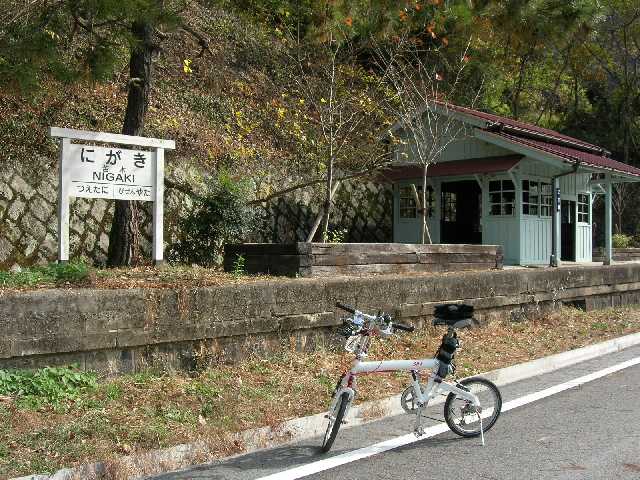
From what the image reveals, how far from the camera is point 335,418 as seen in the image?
17.1ft

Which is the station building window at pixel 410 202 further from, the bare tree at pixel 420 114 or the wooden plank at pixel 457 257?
the wooden plank at pixel 457 257

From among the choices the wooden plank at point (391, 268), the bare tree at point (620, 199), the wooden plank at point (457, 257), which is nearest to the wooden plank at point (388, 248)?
the wooden plank at point (457, 257)

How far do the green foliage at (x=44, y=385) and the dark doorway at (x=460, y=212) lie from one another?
47.3 feet

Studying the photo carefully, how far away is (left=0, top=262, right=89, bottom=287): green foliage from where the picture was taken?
667 cm

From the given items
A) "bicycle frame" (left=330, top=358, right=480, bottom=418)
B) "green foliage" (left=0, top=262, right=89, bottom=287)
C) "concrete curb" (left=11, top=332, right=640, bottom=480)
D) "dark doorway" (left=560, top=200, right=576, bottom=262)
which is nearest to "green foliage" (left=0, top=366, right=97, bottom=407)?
"green foliage" (left=0, top=262, right=89, bottom=287)

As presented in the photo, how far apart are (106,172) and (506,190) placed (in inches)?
475

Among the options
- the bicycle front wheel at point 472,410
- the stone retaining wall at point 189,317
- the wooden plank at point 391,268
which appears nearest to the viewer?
the bicycle front wheel at point 472,410

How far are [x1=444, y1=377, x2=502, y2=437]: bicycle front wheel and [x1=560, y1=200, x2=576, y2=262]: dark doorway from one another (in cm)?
1457

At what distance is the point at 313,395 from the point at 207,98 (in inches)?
471

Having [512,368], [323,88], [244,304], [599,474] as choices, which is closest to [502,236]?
[323,88]

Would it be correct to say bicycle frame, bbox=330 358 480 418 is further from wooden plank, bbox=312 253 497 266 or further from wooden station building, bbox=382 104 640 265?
Result: wooden station building, bbox=382 104 640 265

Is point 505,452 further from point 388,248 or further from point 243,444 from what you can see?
point 388,248

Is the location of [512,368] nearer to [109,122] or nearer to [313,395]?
[313,395]

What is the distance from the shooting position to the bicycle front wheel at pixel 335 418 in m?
5.21
